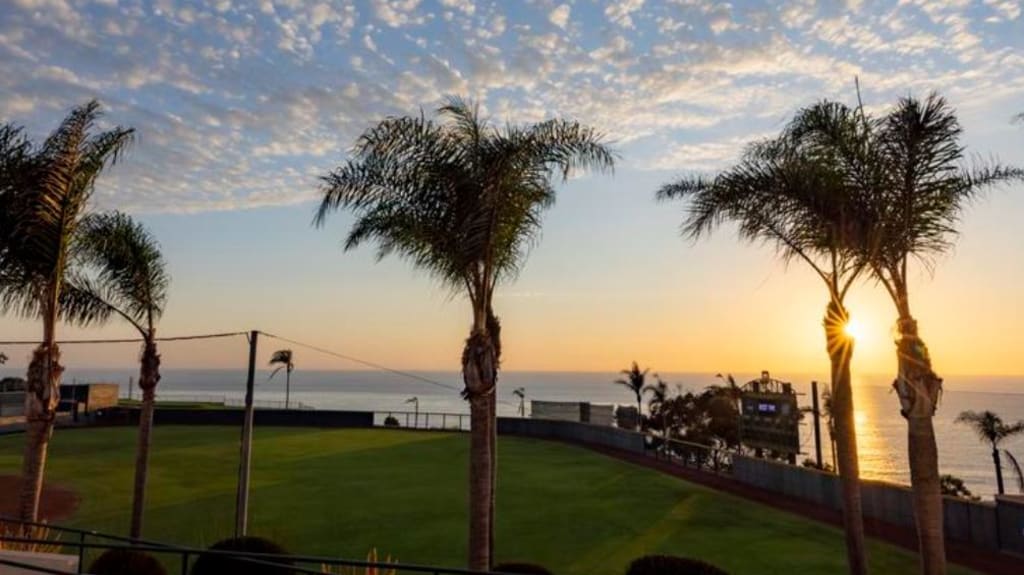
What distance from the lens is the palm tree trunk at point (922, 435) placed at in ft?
33.3

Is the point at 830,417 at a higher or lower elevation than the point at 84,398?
lower

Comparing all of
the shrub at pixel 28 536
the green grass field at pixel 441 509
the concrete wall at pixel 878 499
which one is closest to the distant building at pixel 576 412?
the green grass field at pixel 441 509

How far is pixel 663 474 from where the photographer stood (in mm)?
30547

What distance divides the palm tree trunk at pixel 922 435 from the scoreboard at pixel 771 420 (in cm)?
1787

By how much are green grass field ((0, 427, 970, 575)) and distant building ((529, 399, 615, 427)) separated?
Answer: 399 inches

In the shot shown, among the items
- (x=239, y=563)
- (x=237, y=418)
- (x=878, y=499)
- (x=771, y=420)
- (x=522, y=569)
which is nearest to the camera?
(x=239, y=563)

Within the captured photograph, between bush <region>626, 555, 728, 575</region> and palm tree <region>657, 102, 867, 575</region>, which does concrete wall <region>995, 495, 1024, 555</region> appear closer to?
palm tree <region>657, 102, 867, 575</region>

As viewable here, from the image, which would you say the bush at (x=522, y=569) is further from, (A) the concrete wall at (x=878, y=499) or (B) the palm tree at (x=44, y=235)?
(A) the concrete wall at (x=878, y=499)

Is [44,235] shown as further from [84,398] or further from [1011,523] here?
[84,398]

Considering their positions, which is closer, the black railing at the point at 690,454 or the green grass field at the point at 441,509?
the green grass field at the point at 441,509

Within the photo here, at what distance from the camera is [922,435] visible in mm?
10391

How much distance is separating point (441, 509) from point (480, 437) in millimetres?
11550

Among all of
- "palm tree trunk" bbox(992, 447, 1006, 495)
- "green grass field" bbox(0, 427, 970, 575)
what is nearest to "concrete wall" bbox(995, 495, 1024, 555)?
"green grass field" bbox(0, 427, 970, 575)

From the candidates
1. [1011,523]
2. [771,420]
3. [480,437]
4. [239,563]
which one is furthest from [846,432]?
[771,420]
